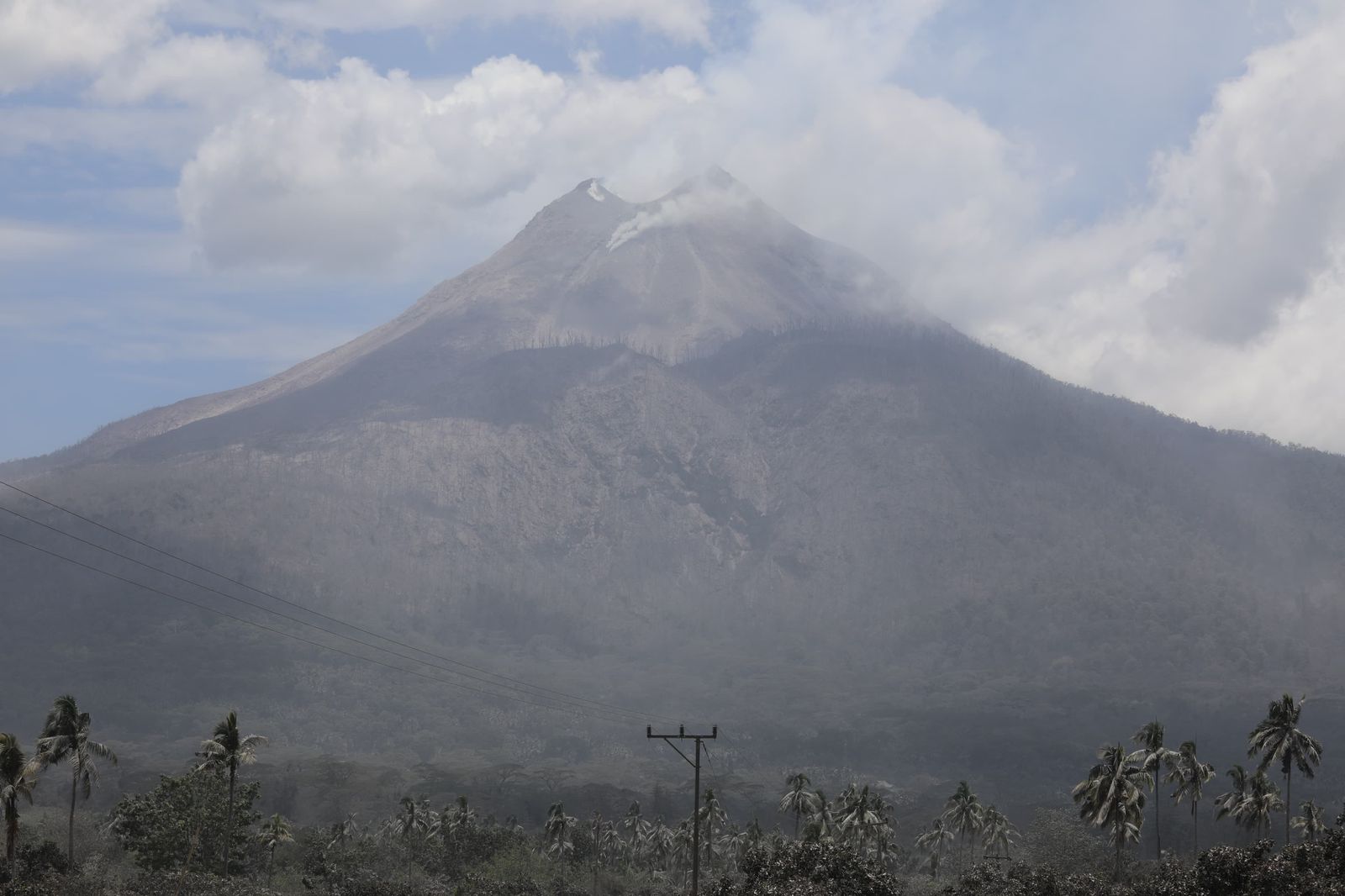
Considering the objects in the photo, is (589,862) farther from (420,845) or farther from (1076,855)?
(1076,855)

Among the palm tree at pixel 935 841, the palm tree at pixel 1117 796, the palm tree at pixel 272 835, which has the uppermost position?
the palm tree at pixel 1117 796

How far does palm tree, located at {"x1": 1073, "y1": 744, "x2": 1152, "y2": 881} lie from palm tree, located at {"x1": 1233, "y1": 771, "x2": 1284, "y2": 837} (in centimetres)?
1540

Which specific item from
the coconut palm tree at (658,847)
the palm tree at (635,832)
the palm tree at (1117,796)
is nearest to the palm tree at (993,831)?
the coconut palm tree at (658,847)

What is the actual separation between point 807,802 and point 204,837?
188ft

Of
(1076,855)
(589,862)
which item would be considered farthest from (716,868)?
(1076,855)

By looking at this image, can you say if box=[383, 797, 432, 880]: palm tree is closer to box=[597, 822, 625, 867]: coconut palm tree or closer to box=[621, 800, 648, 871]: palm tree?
box=[597, 822, 625, 867]: coconut palm tree

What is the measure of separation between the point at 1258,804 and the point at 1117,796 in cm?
2125

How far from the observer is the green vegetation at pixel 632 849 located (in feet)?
217

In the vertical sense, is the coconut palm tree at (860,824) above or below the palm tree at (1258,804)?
below

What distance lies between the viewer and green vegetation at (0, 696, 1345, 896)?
217 feet

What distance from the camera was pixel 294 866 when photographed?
388ft

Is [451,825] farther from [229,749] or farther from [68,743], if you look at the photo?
[68,743]

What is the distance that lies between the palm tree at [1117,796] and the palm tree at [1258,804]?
15.4 metres

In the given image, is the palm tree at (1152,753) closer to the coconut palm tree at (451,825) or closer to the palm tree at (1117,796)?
the palm tree at (1117,796)
